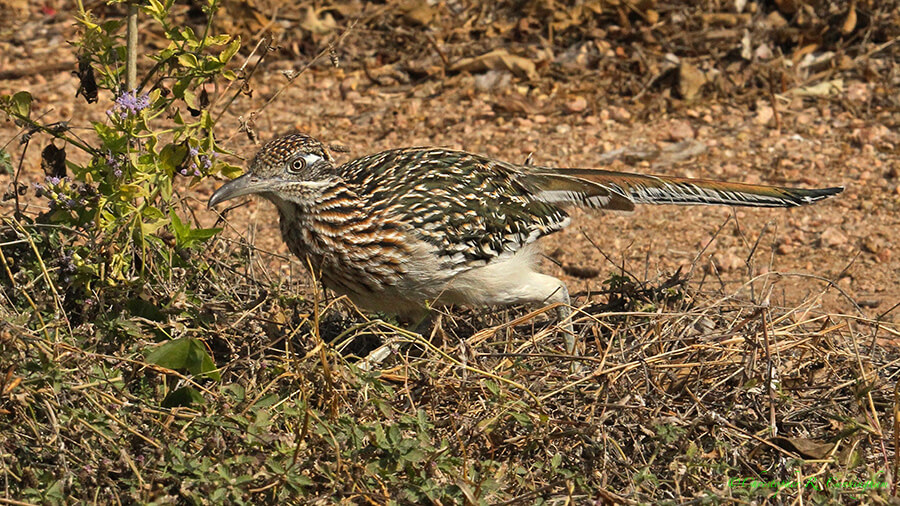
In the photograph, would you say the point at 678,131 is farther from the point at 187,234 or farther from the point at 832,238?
the point at 187,234

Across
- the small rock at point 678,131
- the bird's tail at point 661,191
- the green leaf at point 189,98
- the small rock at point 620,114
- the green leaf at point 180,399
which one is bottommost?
the small rock at point 678,131

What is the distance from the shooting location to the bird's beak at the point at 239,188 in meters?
4.61

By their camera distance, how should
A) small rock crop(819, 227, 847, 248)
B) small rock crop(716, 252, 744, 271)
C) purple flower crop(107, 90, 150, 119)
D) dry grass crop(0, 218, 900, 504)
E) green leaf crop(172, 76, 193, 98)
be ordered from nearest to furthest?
dry grass crop(0, 218, 900, 504) < purple flower crop(107, 90, 150, 119) < green leaf crop(172, 76, 193, 98) < small rock crop(716, 252, 744, 271) < small rock crop(819, 227, 847, 248)

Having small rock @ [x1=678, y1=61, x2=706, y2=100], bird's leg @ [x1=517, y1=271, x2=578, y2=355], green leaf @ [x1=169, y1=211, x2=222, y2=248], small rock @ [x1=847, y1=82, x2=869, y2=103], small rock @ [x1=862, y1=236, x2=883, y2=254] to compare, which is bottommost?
small rock @ [x1=862, y1=236, x2=883, y2=254]

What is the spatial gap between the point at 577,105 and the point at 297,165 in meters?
3.60

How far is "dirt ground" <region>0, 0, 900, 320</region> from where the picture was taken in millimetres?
6344

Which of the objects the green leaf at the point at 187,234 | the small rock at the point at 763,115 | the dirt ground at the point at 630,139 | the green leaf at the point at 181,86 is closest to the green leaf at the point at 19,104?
the green leaf at the point at 181,86

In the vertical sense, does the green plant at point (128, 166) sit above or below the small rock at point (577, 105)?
above

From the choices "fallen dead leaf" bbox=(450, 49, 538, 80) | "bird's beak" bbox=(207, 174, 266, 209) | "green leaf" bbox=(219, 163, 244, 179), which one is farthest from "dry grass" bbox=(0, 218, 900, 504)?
"fallen dead leaf" bbox=(450, 49, 538, 80)

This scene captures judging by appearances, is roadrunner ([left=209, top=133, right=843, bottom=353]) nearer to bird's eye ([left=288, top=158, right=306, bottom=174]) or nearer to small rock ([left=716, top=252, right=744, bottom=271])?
bird's eye ([left=288, top=158, right=306, bottom=174])

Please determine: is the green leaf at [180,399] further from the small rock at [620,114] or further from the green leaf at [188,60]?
the small rock at [620,114]

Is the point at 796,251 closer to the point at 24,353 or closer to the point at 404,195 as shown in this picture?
the point at 404,195

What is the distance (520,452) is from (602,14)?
5.33 meters

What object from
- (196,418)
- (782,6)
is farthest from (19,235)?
(782,6)
